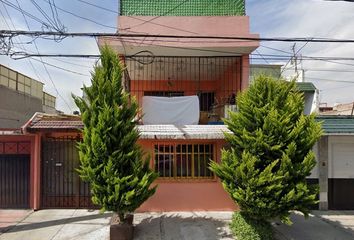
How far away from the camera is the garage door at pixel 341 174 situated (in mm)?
10164

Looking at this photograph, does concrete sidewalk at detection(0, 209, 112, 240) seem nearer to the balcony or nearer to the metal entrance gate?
the metal entrance gate

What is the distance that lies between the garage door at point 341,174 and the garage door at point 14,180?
32.8 feet

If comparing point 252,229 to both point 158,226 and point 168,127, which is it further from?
point 168,127

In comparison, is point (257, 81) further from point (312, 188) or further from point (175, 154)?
point (175, 154)

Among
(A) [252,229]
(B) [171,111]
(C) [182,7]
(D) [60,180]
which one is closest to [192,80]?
(C) [182,7]

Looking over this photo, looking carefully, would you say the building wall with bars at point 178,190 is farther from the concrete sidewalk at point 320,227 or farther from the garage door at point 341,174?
the garage door at point 341,174

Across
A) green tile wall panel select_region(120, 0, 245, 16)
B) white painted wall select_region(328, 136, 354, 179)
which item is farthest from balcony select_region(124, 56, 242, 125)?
white painted wall select_region(328, 136, 354, 179)

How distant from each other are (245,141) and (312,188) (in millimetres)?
1906

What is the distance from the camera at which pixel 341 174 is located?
1022 cm

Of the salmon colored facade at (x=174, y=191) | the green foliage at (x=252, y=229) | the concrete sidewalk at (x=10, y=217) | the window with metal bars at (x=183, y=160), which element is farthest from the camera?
the window with metal bars at (x=183, y=160)

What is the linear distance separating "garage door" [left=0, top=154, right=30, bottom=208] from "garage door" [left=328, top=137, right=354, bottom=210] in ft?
32.8

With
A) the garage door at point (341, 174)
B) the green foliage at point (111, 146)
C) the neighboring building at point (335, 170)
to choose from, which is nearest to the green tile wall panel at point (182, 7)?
the green foliage at point (111, 146)

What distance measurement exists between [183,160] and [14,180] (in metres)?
5.48

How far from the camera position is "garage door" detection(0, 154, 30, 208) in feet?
31.8
